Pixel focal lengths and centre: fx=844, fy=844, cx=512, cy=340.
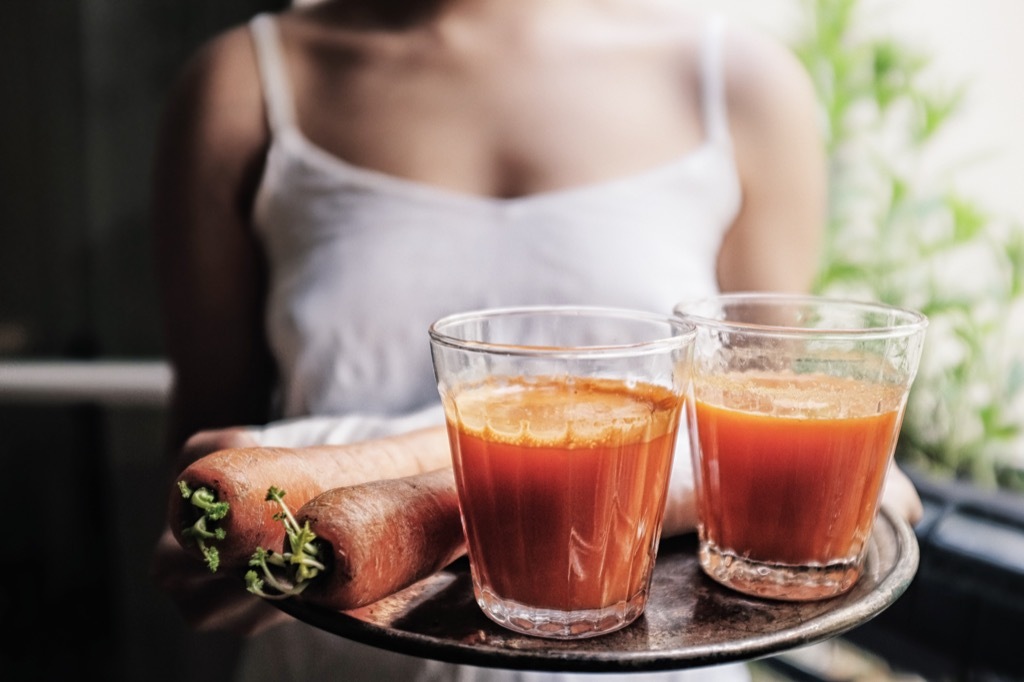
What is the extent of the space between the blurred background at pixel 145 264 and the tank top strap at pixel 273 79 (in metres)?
1.04

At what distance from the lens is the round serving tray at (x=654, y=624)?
506 mm

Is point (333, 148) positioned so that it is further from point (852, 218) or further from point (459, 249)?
point (852, 218)

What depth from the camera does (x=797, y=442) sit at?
600 millimetres

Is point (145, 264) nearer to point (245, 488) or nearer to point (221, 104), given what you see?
point (221, 104)

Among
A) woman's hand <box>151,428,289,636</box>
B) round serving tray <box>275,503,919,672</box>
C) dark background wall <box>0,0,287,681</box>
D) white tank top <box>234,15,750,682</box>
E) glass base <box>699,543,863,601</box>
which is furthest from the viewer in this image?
dark background wall <box>0,0,287,681</box>

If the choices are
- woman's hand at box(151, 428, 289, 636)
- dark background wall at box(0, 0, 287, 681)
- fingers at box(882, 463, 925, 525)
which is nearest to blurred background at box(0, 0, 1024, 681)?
dark background wall at box(0, 0, 287, 681)

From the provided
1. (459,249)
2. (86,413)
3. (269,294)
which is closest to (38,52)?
(86,413)

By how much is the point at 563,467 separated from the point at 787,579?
0.67 feet

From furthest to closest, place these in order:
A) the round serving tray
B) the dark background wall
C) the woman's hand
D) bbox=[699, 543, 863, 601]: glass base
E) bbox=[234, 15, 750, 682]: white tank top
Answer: the dark background wall
bbox=[234, 15, 750, 682]: white tank top
the woman's hand
bbox=[699, 543, 863, 601]: glass base
the round serving tray

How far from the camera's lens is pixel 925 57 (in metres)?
2.22

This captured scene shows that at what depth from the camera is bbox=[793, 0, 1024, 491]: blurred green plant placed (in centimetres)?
216

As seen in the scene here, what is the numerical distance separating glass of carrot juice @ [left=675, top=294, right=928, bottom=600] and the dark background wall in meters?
1.86

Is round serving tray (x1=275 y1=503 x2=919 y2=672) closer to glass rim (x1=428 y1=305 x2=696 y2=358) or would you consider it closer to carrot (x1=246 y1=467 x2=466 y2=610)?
carrot (x1=246 y1=467 x2=466 y2=610)

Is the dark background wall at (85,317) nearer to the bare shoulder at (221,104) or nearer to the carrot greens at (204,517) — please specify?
the bare shoulder at (221,104)
